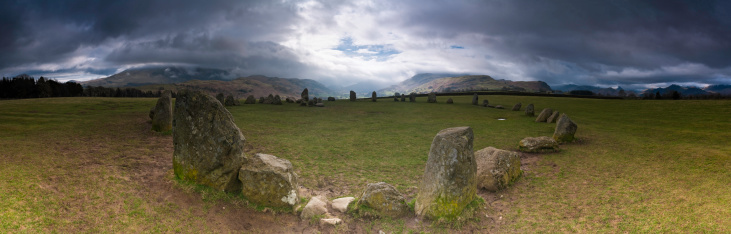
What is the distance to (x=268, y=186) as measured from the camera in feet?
28.6

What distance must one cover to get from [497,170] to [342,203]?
5.53 meters

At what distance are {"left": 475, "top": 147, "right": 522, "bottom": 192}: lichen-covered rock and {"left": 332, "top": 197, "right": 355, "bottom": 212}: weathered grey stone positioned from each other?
15.4ft

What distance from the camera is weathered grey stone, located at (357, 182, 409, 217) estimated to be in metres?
8.45

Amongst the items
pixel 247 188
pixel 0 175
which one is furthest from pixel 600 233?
pixel 0 175

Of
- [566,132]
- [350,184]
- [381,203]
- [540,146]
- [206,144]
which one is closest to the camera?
[381,203]

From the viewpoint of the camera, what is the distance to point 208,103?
912cm

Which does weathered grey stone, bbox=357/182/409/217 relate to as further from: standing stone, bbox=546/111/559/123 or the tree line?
the tree line

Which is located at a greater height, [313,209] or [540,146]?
[540,146]

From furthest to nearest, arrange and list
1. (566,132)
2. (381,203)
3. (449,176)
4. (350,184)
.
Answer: (566,132)
(350,184)
(381,203)
(449,176)

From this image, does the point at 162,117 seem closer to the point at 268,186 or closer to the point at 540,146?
the point at 268,186

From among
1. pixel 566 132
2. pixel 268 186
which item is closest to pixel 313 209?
pixel 268 186

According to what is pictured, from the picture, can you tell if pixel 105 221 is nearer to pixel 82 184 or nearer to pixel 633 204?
pixel 82 184

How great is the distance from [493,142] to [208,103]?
15.7 m

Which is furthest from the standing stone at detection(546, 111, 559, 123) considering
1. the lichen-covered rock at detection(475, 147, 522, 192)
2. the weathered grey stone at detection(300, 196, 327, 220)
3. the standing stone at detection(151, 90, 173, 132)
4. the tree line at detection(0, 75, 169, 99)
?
the tree line at detection(0, 75, 169, 99)
